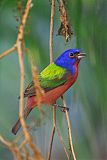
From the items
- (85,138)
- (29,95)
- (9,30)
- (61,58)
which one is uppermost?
(9,30)

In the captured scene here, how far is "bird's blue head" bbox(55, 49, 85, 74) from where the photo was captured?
175cm

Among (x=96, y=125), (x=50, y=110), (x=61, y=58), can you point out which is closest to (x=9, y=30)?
(x=61, y=58)

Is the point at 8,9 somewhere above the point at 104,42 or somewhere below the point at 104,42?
above

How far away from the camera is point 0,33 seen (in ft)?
5.72

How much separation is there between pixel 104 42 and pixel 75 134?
1.55ft

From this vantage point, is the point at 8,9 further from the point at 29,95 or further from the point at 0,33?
the point at 29,95

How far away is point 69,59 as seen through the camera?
6.07 ft

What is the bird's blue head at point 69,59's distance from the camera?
1749 mm

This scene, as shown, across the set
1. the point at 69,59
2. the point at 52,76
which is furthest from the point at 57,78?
the point at 69,59

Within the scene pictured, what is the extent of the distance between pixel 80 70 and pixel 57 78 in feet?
0.47

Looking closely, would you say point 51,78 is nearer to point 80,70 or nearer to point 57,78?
point 57,78

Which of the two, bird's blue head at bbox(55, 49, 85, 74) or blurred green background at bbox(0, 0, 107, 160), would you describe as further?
bird's blue head at bbox(55, 49, 85, 74)

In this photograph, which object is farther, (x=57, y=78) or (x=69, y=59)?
(x=69, y=59)

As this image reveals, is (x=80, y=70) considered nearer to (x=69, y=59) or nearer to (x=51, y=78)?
(x=69, y=59)
